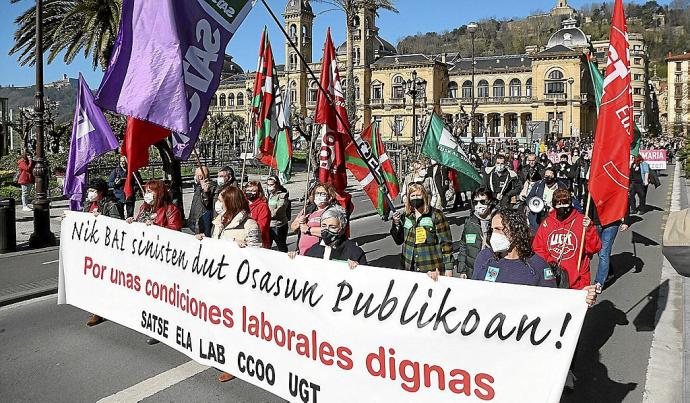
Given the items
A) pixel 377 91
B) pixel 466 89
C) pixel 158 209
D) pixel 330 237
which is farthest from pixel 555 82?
pixel 330 237

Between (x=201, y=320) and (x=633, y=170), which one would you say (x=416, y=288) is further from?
(x=633, y=170)

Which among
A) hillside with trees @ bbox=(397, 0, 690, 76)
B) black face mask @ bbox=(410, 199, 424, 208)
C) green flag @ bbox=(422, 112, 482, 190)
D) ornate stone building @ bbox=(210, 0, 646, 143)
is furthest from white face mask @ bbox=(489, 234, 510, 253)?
hillside with trees @ bbox=(397, 0, 690, 76)

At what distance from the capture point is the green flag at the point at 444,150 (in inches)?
425

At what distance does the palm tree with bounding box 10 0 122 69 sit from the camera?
18.9 meters

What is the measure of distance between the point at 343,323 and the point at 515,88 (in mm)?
94682

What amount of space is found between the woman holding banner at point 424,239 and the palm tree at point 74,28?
15485 mm

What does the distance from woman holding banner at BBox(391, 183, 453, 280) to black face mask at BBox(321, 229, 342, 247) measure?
1.41 m

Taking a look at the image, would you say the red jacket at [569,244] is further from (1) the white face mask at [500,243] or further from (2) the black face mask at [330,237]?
(2) the black face mask at [330,237]

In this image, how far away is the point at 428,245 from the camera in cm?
627

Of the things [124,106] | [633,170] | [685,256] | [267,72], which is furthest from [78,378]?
[633,170]

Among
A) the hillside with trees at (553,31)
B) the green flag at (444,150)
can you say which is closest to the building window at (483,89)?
the hillside with trees at (553,31)

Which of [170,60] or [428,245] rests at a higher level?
[170,60]

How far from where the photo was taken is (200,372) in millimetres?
5789

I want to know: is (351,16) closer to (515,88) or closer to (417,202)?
(417,202)
